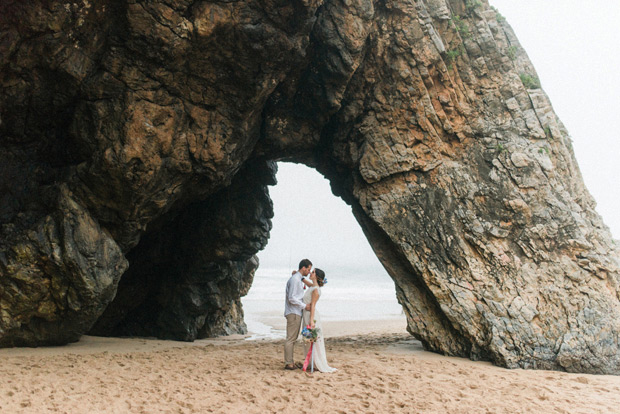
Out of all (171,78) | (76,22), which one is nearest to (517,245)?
(171,78)

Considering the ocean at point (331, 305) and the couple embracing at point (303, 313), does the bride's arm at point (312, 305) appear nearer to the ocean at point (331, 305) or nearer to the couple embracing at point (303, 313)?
the couple embracing at point (303, 313)

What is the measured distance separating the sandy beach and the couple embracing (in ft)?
1.03

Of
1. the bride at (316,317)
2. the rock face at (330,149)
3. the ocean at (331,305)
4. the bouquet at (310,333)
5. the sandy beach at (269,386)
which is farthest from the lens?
the ocean at (331,305)

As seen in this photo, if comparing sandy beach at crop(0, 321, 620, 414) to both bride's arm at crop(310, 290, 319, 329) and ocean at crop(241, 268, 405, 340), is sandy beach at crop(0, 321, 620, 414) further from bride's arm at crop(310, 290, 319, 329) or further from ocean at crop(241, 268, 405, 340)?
ocean at crop(241, 268, 405, 340)

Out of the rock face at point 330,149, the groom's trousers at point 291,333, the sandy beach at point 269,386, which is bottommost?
the sandy beach at point 269,386

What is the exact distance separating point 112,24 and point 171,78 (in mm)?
1394

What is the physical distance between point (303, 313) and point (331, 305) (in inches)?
1036

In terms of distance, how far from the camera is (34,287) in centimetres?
836

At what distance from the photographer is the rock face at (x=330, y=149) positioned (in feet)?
27.3

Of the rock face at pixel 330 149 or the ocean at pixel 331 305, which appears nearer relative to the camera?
the rock face at pixel 330 149

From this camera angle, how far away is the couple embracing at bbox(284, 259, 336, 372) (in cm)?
745

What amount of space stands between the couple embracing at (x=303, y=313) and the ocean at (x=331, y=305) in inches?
281

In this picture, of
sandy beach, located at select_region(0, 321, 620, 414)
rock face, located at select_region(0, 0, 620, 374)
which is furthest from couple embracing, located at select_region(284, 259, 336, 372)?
rock face, located at select_region(0, 0, 620, 374)

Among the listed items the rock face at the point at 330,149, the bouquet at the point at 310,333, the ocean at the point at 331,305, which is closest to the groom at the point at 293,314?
the bouquet at the point at 310,333
